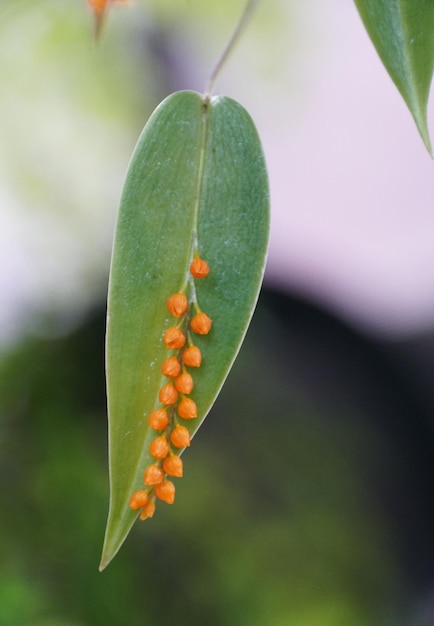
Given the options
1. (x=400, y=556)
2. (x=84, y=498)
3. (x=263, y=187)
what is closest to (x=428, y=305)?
(x=400, y=556)

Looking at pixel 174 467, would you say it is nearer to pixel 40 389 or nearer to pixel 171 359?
pixel 171 359

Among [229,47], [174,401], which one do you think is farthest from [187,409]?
[229,47]

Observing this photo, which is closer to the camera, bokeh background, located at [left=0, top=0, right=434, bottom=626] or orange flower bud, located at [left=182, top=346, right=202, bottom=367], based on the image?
orange flower bud, located at [left=182, top=346, right=202, bottom=367]

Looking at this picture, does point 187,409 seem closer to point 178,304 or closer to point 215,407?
point 178,304

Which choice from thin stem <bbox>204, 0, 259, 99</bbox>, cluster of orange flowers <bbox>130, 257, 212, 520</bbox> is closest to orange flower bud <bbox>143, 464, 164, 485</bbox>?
cluster of orange flowers <bbox>130, 257, 212, 520</bbox>

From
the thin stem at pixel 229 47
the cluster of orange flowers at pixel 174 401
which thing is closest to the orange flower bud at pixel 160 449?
the cluster of orange flowers at pixel 174 401

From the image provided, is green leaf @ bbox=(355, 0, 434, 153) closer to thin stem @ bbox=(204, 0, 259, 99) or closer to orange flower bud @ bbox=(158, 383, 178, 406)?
thin stem @ bbox=(204, 0, 259, 99)

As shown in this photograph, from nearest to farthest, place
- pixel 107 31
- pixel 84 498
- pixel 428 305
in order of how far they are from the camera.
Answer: pixel 84 498 → pixel 107 31 → pixel 428 305
